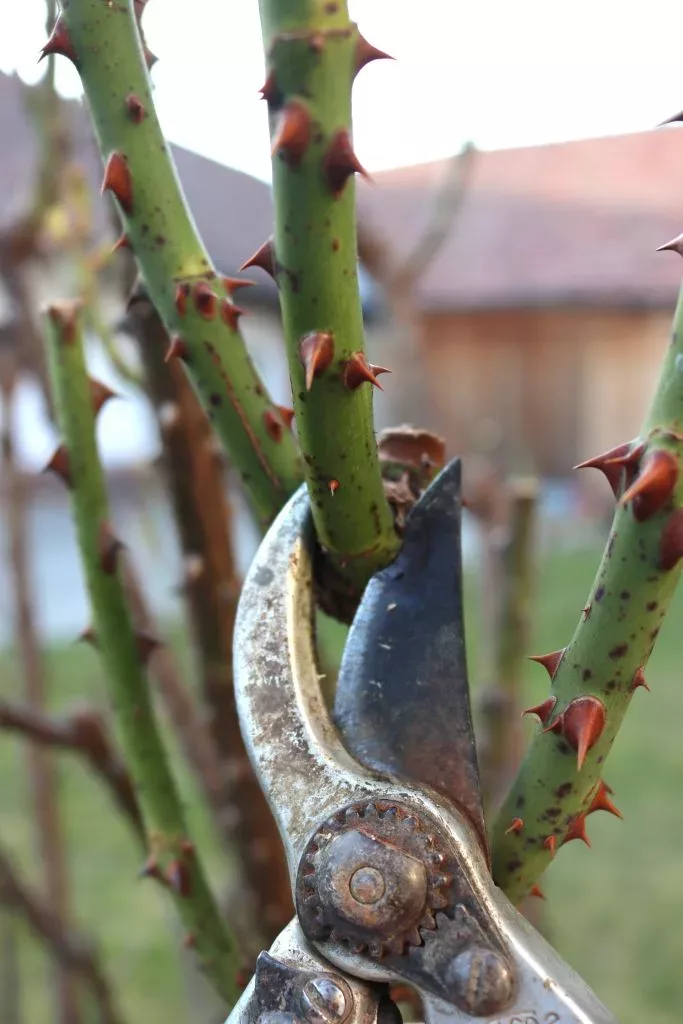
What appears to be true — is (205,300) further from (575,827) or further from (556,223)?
(556,223)

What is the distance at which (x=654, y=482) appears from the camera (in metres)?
0.30

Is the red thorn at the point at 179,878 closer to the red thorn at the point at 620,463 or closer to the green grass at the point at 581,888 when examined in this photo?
the red thorn at the point at 620,463

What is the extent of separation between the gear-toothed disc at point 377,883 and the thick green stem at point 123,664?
171 mm

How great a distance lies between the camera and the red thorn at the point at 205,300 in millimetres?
379

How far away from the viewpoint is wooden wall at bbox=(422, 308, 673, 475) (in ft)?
18.6

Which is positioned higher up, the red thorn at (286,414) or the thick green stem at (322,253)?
the thick green stem at (322,253)

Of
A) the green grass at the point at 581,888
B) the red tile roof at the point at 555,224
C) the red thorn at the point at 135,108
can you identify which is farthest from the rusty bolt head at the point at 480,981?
the red tile roof at the point at 555,224

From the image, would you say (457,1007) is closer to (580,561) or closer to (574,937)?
(574,937)

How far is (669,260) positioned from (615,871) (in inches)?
132

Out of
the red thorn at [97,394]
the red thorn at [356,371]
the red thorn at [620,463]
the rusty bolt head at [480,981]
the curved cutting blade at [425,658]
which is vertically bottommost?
the rusty bolt head at [480,981]

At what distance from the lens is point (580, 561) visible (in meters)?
4.68

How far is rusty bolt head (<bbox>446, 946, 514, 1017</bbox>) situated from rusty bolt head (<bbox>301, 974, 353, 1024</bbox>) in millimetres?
38

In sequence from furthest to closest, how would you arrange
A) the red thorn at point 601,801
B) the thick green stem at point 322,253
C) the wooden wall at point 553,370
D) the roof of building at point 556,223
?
the wooden wall at point 553,370, the roof of building at point 556,223, the red thorn at point 601,801, the thick green stem at point 322,253

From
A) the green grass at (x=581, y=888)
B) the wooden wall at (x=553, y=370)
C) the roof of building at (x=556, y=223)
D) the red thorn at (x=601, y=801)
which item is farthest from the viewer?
the wooden wall at (x=553, y=370)
